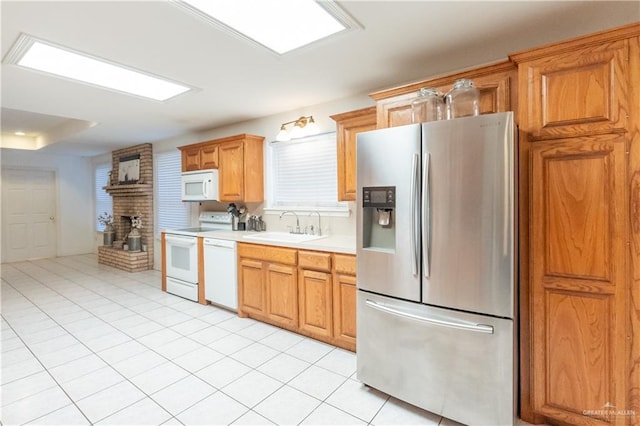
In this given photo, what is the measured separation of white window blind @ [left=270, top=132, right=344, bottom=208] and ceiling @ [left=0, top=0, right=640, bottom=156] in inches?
18.6

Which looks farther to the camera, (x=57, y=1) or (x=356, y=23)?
(x=356, y=23)

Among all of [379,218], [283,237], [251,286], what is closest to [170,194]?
[283,237]

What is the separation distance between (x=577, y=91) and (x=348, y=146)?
1.67 meters

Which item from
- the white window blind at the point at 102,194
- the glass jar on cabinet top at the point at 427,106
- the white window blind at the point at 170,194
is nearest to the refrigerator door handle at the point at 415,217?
the glass jar on cabinet top at the point at 427,106

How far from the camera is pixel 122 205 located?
6.50 meters

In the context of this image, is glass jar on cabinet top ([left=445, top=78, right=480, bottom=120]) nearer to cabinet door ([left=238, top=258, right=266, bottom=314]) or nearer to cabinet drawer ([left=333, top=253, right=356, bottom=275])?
cabinet drawer ([left=333, top=253, right=356, bottom=275])

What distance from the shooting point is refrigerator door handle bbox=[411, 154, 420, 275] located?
1839mm

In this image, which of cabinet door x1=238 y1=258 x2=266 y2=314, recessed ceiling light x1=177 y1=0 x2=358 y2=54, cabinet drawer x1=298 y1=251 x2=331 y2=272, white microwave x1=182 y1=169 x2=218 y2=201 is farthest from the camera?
white microwave x1=182 y1=169 x2=218 y2=201

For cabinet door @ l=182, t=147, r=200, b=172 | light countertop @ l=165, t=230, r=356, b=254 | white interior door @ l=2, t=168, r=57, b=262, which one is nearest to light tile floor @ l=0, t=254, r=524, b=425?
light countertop @ l=165, t=230, r=356, b=254

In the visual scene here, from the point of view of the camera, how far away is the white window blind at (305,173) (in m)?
3.46

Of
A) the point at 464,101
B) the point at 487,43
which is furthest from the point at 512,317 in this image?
the point at 487,43

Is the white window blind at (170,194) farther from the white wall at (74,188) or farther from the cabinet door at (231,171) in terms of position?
the cabinet door at (231,171)

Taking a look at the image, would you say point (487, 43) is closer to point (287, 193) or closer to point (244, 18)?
point (244, 18)

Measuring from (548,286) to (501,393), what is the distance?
0.63 m
